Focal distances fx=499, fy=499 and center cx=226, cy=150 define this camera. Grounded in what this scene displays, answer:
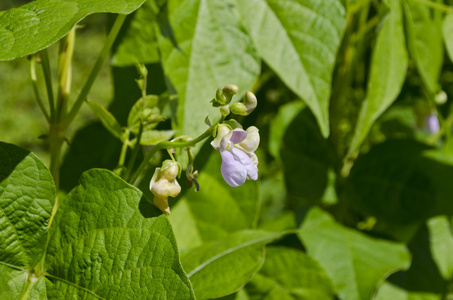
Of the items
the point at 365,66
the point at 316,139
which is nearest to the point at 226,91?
the point at 316,139

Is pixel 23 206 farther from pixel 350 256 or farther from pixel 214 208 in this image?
pixel 350 256

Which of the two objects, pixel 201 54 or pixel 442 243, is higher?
pixel 201 54

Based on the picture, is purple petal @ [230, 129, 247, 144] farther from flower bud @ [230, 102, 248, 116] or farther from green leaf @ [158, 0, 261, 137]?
green leaf @ [158, 0, 261, 137]

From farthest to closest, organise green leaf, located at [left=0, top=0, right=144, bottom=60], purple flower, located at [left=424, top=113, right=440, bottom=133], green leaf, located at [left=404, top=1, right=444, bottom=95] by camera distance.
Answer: purple flower, located at [left=424, top=113, right=440, bottom=133] → green leaf, located at [left=404, top=1, right=444, bottom=95] → green leaf, located at [left=0, top=0, right=144, bottom=60]

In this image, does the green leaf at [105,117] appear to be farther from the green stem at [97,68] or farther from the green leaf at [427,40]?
the green leaf at [427,40]

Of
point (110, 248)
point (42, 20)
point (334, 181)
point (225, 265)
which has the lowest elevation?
point (334, 181)

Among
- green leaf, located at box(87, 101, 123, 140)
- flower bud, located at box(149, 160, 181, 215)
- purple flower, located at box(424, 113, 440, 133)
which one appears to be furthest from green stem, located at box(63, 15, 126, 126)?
purple flower, located at box(424, 113, 440, 133)

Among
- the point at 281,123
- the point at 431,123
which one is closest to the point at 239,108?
the point at 281,123
